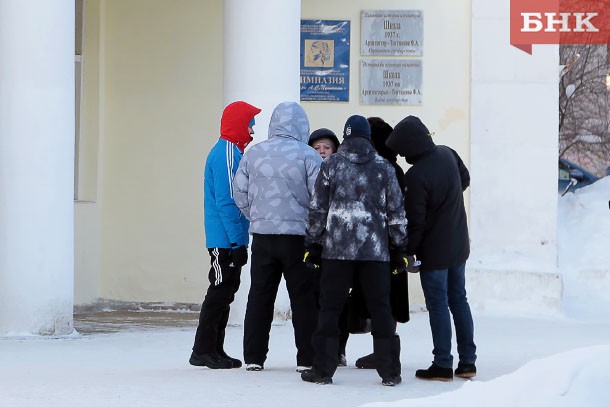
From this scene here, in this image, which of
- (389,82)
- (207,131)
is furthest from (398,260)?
(207,131)

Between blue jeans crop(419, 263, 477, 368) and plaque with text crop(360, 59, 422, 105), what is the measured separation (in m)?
5.31

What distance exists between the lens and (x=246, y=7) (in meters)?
11.4

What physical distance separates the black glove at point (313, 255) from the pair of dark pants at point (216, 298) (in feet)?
2.17

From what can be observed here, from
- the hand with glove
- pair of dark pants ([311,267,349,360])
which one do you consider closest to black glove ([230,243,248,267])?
pair of dark pants ([311,267,349,360])

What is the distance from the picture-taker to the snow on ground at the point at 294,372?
243 inches

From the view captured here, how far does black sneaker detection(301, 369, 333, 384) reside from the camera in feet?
24.7

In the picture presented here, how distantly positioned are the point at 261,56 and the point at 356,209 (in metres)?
4.13

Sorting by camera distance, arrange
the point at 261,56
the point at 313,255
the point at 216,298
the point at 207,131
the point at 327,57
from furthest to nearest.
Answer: the point at 207,131, the point at 327,57, the point at 261,56, the point at 216,298, the point at 313,255

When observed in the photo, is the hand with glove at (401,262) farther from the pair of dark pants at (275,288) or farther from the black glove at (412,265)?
the pair of dark pants at (275,288)

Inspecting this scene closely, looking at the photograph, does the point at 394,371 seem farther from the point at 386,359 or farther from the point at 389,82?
the point at 389,82

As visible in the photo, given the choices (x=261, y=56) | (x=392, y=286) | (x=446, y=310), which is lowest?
(x=446, y=310)

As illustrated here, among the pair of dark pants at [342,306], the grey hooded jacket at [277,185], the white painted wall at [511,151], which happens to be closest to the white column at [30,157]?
the grey hooded jacket at [277,185]

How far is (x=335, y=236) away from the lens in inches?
294

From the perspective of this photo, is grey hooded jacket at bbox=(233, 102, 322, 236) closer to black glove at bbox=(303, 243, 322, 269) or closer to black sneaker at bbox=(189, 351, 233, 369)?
black glove at bbox=(303, 243, 322, 269)
